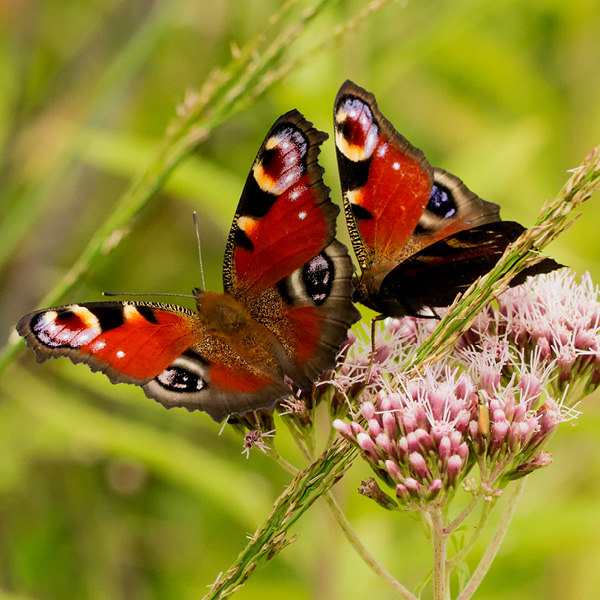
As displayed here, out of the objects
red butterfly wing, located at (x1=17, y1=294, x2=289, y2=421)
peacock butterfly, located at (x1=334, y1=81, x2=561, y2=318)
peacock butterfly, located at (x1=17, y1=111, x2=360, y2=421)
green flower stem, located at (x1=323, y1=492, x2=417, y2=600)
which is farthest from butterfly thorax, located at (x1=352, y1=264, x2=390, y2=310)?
green flower stem, located at (x1=323, y1=492, x2=417, y2=600)

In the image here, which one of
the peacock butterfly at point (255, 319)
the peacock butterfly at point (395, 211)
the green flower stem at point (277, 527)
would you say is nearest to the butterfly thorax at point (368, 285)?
the peacock butterfly at point (395, 211)

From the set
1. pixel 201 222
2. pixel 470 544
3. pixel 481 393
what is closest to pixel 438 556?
pixel 470 544

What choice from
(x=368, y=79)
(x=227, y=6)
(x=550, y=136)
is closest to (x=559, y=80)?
(x=550, y=136)

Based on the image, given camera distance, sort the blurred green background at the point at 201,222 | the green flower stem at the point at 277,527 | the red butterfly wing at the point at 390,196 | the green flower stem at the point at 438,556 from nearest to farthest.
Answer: the green flower stem at the point at 277,527 → the green flower stem at the point at 438,556 → the red butterfly wing at the point at 390,196 → the blurred green background at the point at 201,222

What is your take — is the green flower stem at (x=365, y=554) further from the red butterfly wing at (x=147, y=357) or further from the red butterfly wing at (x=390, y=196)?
the red butterfly wing at (x=390, y=196)

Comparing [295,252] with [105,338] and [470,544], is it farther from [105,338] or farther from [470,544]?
[470,544]

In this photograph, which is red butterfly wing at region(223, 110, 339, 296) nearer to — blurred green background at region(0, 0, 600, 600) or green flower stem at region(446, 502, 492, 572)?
blurred green background at region(0, 0, 600, 600)
